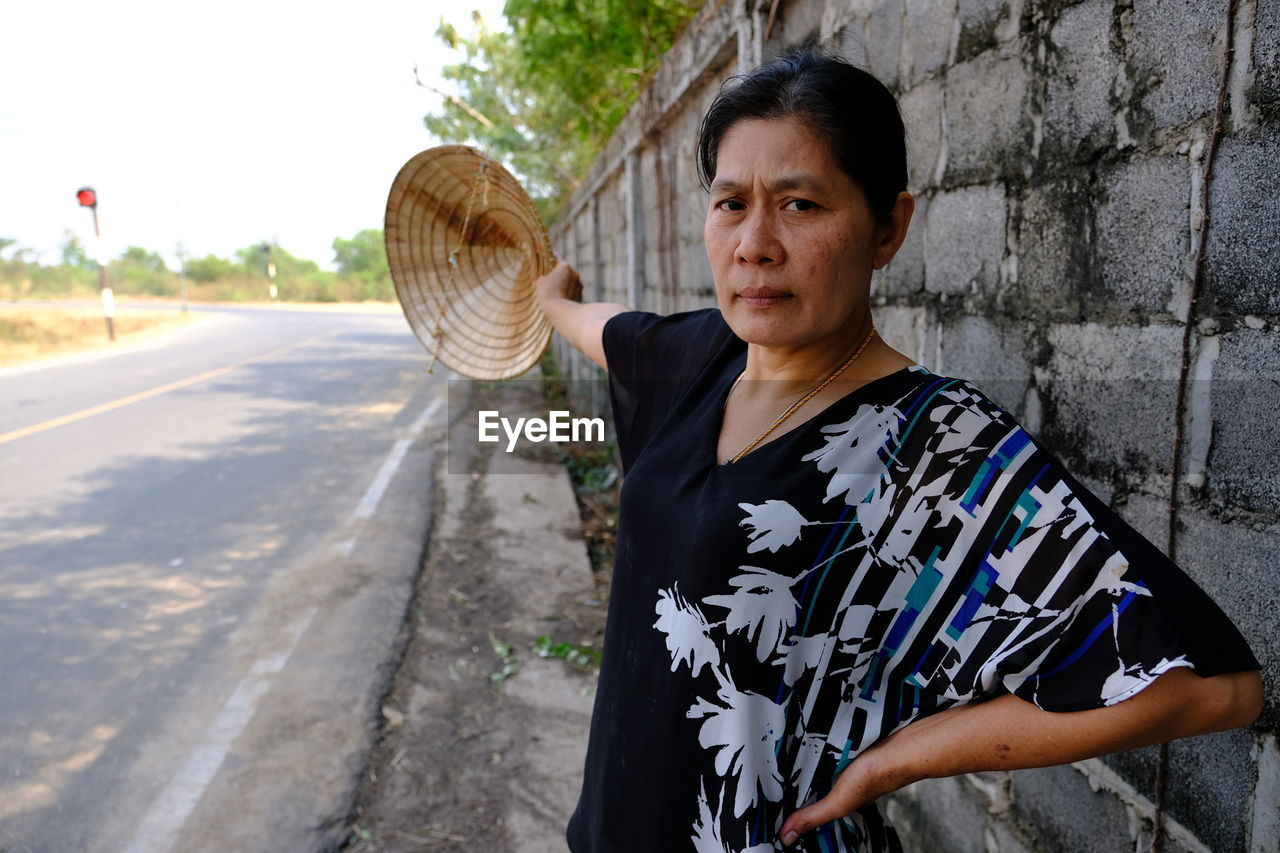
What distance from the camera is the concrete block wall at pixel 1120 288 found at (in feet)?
3.76

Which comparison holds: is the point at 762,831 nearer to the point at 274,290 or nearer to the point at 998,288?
the point at 998,288

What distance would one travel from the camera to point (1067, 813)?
1.60 metres

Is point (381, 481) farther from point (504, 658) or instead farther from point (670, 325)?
point (670, 325)

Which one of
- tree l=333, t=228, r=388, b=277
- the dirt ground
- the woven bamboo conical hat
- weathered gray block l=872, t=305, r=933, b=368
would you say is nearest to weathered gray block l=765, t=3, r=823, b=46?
weathered gray block l=872, t=305, r=933, b=368

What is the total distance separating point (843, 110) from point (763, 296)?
0.85ft

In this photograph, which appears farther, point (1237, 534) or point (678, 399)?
point (678, 399)

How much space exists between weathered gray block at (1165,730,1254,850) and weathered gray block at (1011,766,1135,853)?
149 mm

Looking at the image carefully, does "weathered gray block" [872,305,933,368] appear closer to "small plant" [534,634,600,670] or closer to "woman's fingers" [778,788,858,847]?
"woman's fingers" [778,788,858,847]

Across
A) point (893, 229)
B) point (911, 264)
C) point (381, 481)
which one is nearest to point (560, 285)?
point (911, 264)

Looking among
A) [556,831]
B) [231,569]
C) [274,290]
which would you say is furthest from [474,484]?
[274,290]

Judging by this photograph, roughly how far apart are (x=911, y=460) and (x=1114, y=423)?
614 millimetres

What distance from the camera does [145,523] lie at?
17.9 feet

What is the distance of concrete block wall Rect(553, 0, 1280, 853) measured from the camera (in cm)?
115

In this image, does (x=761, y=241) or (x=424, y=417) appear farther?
(x=424, y=417)
